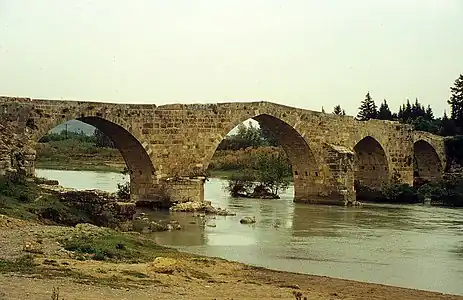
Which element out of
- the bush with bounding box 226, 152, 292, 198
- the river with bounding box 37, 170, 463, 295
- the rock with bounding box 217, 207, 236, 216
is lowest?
the river with bounding box 37, 170, 463, 295

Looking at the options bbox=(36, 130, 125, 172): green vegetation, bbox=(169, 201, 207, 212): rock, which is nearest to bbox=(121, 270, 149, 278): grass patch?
bbox=(169, 201, 207, 212): rock

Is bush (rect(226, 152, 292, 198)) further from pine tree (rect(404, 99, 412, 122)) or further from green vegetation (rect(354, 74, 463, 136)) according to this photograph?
pine tree (rect(404, 99, 412, 122))

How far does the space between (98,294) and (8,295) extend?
89cm

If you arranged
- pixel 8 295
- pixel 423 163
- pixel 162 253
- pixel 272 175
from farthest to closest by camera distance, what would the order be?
pixel 423 163 → pixel 272 175 → pixel 162 253 → pixel 8 295

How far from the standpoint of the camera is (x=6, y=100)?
1639 cm

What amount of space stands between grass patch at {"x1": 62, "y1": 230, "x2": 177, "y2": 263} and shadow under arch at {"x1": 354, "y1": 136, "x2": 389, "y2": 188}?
1954 cm

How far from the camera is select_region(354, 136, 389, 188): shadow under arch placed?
29.1 meters

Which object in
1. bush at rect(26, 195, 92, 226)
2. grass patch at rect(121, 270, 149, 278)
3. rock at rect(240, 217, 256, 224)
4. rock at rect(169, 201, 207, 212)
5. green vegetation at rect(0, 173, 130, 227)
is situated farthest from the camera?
rock at rect(169, 201, 207, 212)

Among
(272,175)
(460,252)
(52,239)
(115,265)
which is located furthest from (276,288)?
(272,175)

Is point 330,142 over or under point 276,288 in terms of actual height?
over

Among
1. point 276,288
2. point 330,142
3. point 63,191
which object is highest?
point 330,142

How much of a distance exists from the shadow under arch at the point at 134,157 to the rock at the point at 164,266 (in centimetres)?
1052

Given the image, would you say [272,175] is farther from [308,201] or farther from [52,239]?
[52,239]

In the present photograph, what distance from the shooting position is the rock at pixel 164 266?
26.2 feet
